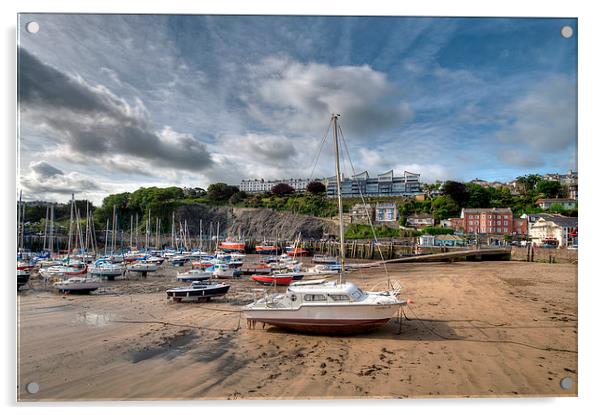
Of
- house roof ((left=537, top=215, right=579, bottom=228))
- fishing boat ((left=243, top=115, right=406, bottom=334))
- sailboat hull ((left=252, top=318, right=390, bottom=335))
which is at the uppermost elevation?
house roof ((left=537, top=215, right=579, bottom=228))

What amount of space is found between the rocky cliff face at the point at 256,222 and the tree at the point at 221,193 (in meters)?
1.12

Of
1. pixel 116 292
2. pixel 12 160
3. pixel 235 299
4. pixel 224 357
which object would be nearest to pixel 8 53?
pixel 12 160

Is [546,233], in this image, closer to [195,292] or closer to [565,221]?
[565,221]

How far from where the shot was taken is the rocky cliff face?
28188mm

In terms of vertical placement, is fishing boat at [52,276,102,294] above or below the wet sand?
below

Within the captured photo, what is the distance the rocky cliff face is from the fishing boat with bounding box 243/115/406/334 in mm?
23070

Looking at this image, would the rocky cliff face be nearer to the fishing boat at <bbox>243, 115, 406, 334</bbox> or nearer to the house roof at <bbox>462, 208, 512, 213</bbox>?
the house roof at <bbox>462, 208, 512, 213</bbox>

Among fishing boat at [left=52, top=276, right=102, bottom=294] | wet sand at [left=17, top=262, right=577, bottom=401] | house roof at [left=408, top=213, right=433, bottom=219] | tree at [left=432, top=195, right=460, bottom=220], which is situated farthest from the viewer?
house roof at [left=408, top=213, right=433, bottom=219]

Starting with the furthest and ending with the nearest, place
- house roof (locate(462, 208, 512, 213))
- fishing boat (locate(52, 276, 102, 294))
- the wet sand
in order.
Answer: house roof (locate(462, 208, 512, 213)), fishing boat (locate(52, 276, 102, 294)), the wet sand

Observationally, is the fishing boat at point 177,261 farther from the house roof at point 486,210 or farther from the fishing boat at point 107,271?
the house roof at point 486,210

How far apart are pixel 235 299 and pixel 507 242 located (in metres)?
16.0

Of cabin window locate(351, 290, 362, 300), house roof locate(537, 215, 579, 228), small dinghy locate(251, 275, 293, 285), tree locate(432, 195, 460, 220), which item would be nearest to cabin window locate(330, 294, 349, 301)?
cabin window locate(351, 290, 362, 300)

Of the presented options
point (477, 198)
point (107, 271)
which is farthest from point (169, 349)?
point (477, 198)

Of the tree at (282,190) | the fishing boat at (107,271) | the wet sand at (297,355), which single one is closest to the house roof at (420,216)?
the tree at (282,190)
